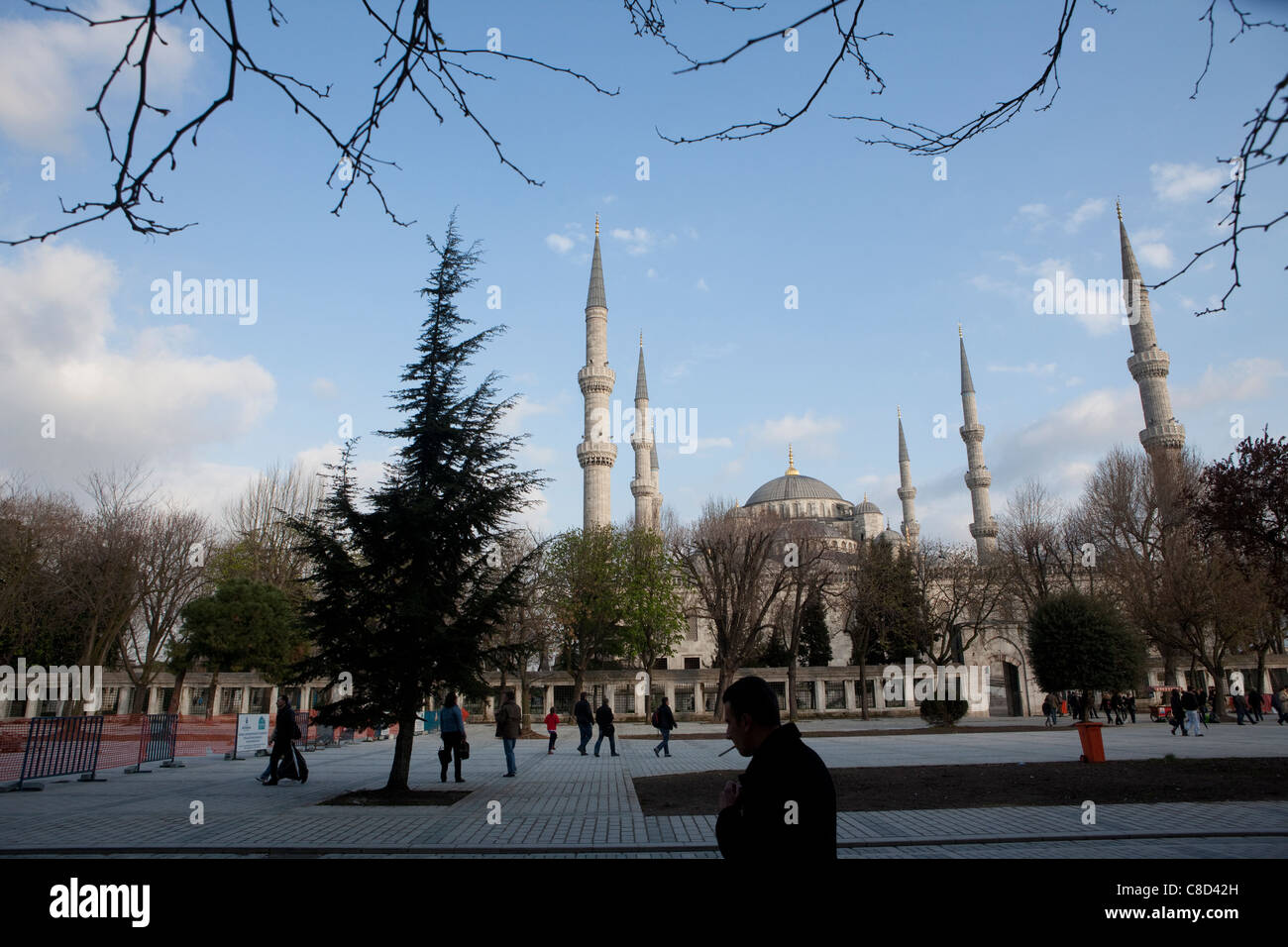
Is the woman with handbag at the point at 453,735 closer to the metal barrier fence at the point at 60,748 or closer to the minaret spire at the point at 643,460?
the metal barrier fence at the point at 60,748

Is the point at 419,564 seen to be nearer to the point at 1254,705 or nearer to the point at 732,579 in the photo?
the point at 732,579

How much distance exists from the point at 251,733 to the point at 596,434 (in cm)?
3169

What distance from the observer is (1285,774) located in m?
12.1

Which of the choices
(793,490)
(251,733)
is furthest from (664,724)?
(793,490)

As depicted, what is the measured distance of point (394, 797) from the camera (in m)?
11.8

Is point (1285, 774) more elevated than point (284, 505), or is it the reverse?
point (284, 505)

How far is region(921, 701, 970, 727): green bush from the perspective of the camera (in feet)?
101

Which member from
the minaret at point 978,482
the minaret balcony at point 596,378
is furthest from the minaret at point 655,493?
the minaret at point 978,482

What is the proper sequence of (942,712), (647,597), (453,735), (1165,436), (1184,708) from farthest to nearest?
(1165,436) → (647,597) → (942,712) → (1184,708) → (453,735)

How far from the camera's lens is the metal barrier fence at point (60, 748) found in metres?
13.7

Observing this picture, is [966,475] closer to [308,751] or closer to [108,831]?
[308,751]

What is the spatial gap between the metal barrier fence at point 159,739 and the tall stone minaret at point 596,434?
31.7m
